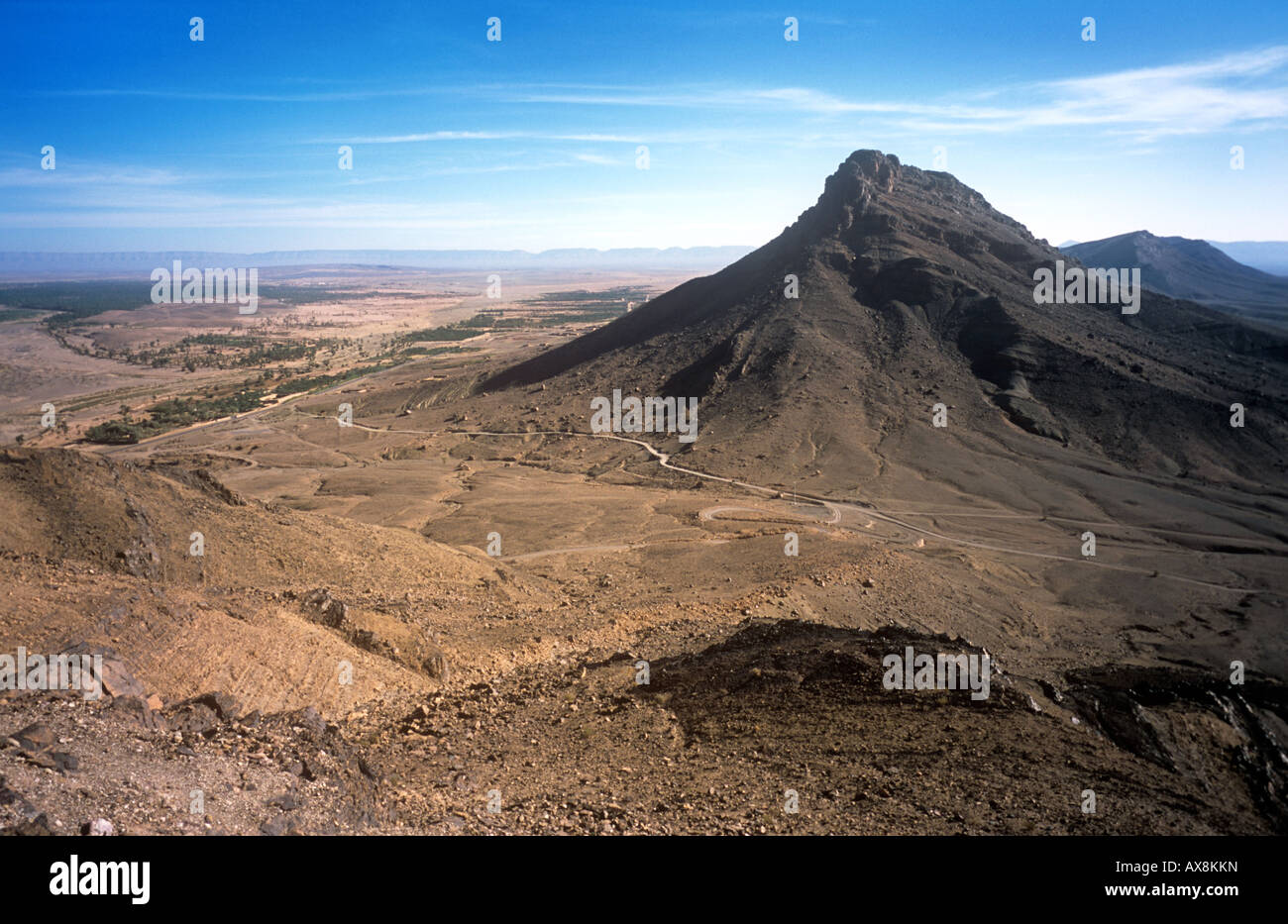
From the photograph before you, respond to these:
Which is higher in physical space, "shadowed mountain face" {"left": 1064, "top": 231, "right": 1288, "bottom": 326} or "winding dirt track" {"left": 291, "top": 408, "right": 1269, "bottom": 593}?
"shadowed mountain face" {"left": 1064, "top": 231, "right": 1288, "bottom": 326}

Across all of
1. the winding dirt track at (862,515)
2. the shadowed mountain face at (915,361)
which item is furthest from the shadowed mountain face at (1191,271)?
the winding dirt track at (862,515)

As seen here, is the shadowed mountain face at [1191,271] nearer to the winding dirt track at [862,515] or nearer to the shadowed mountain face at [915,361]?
the shadowed mountain face at [915,361]

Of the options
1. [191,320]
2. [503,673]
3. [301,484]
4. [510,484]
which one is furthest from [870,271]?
[191,320]

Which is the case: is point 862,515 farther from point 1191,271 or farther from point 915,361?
point 1191,271

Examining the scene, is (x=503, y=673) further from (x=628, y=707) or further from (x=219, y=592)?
(x=219, y=592)

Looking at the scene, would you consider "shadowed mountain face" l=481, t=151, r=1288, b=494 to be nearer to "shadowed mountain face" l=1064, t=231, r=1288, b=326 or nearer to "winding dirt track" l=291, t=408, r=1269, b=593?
"winding dirt track" l=291, t=408, r=1269, b=593

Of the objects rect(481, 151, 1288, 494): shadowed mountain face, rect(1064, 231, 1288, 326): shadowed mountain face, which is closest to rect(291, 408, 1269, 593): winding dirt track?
rect(481, 151, 1288, 494): shadowed mountain face
